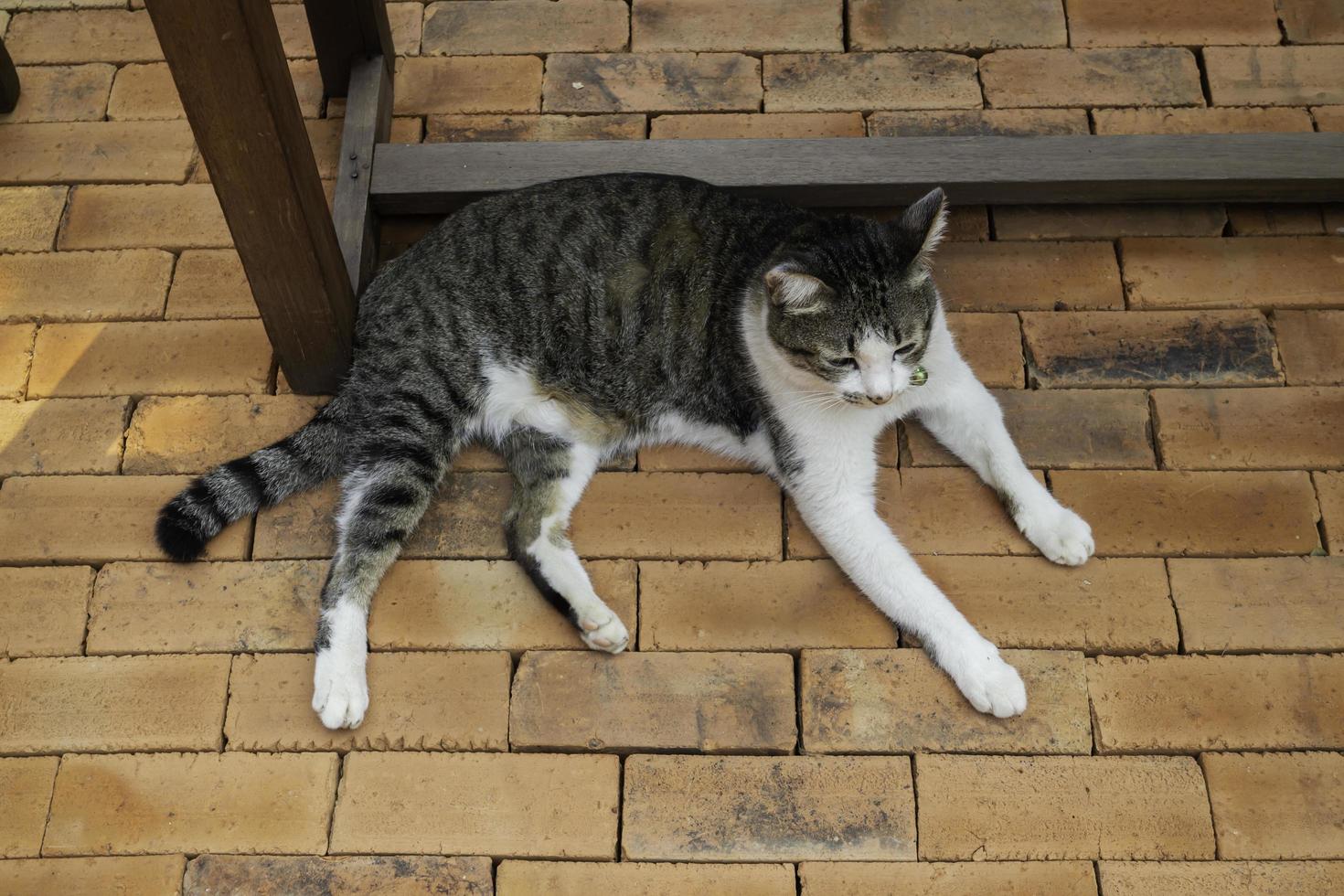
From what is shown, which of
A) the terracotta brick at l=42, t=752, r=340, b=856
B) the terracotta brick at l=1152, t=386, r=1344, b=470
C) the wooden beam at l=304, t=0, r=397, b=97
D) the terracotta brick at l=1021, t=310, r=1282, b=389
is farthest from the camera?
the wooden beam at l=304, t=0, r=397, b=97

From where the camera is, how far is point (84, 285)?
2.78 m

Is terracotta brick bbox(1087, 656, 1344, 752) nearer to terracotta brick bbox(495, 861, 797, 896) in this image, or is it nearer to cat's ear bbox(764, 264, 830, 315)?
terracotta brick bbox(495, 861, 797, 896)

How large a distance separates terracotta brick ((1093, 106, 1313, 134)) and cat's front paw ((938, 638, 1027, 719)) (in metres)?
1.48

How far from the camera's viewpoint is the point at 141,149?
2.95 m

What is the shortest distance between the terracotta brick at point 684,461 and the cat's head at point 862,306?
0.36 meters

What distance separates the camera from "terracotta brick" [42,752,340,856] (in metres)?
2.17

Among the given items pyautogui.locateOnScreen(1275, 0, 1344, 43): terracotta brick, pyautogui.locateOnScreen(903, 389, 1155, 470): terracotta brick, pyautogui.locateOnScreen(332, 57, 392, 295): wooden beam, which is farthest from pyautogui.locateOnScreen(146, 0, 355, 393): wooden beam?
pyautogui.locateOnScreen(1275, 0, 1344, 43): terracotta brick

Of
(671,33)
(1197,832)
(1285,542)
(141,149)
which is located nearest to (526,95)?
(671,33)

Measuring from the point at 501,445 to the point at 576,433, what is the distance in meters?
0.17

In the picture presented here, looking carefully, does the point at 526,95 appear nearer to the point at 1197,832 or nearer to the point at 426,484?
the point at 426,484

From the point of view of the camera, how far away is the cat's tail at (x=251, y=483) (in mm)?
2371

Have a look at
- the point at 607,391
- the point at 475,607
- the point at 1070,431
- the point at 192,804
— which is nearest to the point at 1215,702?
the point at 1070,431

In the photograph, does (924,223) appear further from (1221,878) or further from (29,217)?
(29,217)

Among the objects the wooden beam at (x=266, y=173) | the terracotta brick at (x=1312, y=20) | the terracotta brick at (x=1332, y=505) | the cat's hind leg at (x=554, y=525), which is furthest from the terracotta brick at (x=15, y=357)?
the terracotta brick at (x=1312, y=20)
